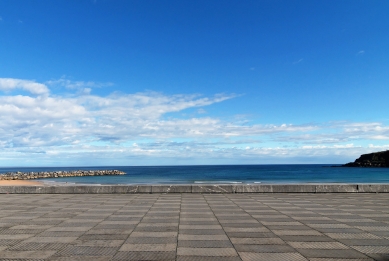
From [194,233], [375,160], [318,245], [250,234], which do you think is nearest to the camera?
[318,245]

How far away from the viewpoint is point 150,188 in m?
16.5

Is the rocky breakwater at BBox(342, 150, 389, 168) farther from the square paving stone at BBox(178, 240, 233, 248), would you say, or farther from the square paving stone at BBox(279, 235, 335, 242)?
the square paving stone at BBox(178, 240, 233, 248)

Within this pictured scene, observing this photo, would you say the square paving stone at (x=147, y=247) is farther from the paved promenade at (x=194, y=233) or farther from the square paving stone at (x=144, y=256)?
the square paving stone at (x=144, y=256)

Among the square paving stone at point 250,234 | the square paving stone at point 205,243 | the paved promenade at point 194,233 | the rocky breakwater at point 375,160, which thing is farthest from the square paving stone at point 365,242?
the rocky breakwater at point 375,160

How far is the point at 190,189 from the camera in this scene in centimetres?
1669

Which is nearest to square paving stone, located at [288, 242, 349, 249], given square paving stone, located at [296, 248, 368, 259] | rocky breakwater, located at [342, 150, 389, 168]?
square paving stone, located at [296, 248, 368, 259]

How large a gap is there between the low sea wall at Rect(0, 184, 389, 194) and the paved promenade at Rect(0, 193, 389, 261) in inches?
209

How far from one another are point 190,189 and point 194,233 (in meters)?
9.63

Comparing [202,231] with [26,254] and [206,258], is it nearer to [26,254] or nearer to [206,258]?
[206,258]

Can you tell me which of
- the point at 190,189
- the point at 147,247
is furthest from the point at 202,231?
the point at 190,189

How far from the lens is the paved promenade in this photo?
5488 mm

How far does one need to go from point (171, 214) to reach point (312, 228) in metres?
4.08

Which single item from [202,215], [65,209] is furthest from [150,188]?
[202,215]

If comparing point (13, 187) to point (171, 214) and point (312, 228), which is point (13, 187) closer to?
point (171, 214)
